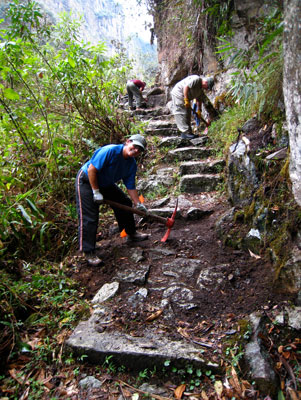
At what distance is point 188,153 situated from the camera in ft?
17.5

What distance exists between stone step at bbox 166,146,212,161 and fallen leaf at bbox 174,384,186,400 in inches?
167

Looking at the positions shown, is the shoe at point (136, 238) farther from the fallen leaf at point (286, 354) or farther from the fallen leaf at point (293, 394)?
the fallen leaf at point (293, 394)

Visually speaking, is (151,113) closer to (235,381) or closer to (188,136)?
(188,136)

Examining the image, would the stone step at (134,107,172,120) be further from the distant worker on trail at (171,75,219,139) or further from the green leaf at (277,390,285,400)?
the green leaf at (277,390,285,400)

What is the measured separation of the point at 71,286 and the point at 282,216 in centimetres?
222

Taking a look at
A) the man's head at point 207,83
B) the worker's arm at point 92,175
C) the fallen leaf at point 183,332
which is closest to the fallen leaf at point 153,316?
the fallen leaf at point 183,332

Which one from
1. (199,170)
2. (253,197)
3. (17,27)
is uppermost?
(17,27)

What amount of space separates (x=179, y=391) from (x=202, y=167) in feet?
A: 12.1

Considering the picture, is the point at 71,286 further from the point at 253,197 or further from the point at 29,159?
the point at 29,159

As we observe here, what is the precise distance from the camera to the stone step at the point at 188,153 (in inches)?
206

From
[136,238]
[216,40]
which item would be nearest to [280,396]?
[136,238]

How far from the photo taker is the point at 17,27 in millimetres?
A: 3385

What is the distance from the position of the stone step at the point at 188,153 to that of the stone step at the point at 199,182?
847mm

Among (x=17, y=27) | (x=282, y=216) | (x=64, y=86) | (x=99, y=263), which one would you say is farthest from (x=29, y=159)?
(x=282, y=216)
